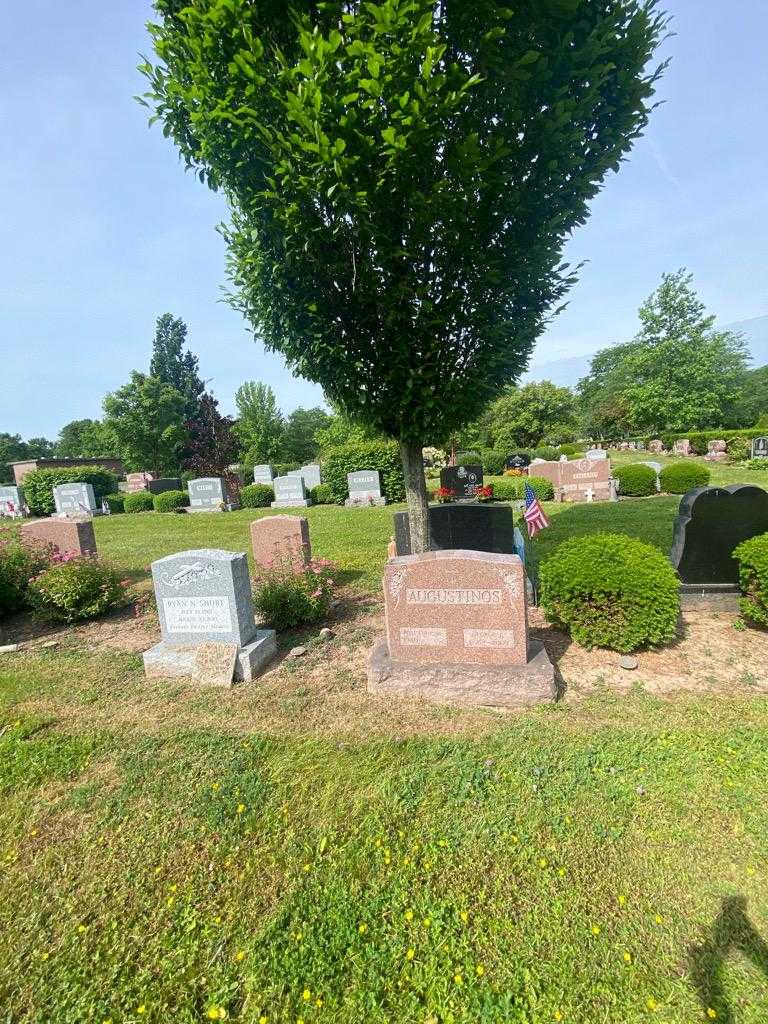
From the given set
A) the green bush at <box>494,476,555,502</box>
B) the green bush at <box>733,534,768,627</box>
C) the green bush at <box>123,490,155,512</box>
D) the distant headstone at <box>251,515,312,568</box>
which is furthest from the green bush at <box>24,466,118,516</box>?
the green bush at <box>733,534,768,627</box>

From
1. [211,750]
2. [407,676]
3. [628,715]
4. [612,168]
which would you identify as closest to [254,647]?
[211,750]

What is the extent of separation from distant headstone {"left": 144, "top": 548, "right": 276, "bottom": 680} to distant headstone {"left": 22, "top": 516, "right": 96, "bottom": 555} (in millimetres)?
4546

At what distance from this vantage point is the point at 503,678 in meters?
3.92

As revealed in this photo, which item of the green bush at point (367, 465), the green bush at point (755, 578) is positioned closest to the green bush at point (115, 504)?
the green bush at point (367, 465)

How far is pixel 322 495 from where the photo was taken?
21.0 m

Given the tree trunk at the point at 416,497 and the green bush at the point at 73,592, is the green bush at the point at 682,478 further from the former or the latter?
the green bush at the point at 73,592

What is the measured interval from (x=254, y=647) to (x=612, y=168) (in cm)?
619

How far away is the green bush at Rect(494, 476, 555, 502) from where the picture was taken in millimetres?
A: 15680

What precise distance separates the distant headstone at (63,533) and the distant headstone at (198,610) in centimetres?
455

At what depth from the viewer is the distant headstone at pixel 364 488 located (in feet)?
62.5

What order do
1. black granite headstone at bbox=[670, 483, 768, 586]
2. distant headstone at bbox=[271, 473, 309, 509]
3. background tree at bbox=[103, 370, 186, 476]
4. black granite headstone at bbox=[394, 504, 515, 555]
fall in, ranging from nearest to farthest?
black granite headstone at bbox=[670, 483, 768, 586]
black granite headstone at bbox=[394, 504, 515, 555]
distant headstone at bbox=[271, 473, 309, 509]
background tree at bbox=[103, 370, 186, 476]

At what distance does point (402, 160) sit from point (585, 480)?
13.8 m

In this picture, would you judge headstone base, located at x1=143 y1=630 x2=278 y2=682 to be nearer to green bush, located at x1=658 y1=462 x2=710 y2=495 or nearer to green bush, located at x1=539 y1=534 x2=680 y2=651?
green bush, located at x1=539 y1=534 x2=680 y2=651

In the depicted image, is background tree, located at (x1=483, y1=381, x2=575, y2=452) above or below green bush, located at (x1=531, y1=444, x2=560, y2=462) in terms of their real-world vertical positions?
above
